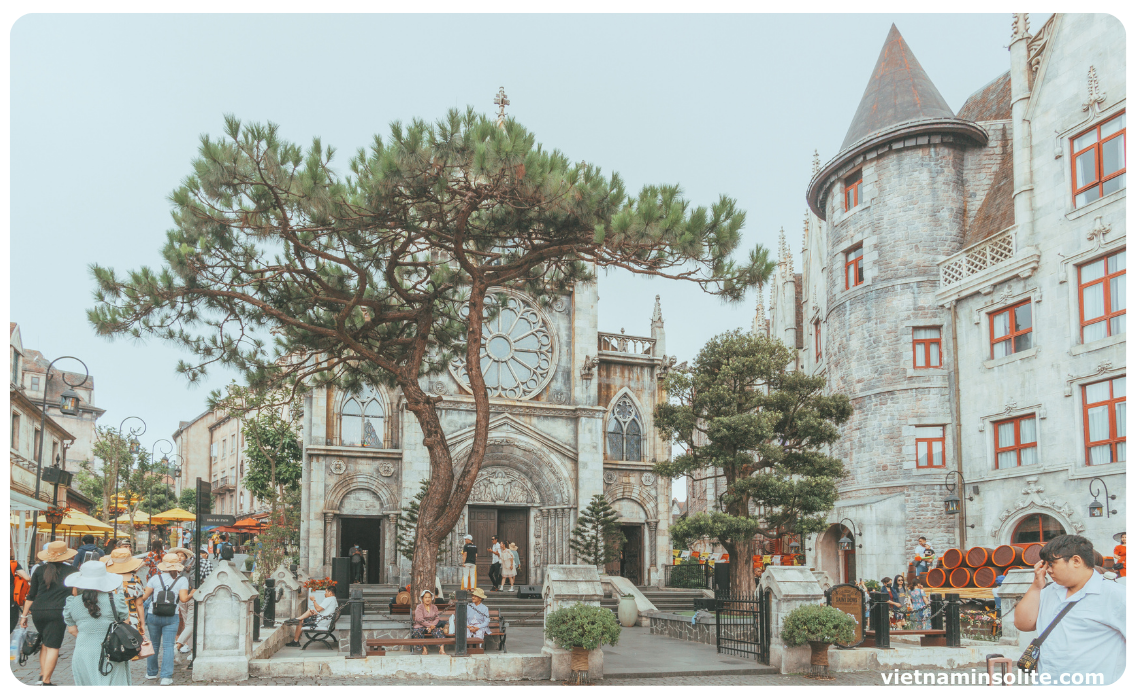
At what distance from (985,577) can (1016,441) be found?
419cm

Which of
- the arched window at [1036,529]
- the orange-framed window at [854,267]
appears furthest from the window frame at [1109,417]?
the orange-framed window at [854,267]

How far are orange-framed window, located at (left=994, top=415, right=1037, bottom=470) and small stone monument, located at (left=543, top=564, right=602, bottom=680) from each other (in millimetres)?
14851

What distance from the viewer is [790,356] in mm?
23812

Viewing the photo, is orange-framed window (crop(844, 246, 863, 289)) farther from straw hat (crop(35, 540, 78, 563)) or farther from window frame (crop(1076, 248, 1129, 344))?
straw hat (crop(35, 540, 78, 563))

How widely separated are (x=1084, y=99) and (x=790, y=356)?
9196 millimetres

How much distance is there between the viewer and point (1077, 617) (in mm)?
5457

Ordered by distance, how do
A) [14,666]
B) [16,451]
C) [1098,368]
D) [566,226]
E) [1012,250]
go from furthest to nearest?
1. [16,451]
2. [1012,250]
3. [1098,368]
4. [566,226]
5. [14,666]

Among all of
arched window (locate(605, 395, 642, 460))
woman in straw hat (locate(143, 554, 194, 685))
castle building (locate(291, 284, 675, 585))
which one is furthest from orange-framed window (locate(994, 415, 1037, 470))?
woman in straw hat (locate(143, 554, 194, 685))

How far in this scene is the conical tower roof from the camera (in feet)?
92.2

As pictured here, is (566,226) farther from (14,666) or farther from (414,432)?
(414,432)

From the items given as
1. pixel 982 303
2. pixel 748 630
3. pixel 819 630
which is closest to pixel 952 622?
pixel 819 630

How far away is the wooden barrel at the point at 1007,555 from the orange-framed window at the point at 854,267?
10014 millimetres

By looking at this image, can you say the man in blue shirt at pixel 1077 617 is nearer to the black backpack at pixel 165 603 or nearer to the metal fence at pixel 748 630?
the metal fence at pixel 748 630
